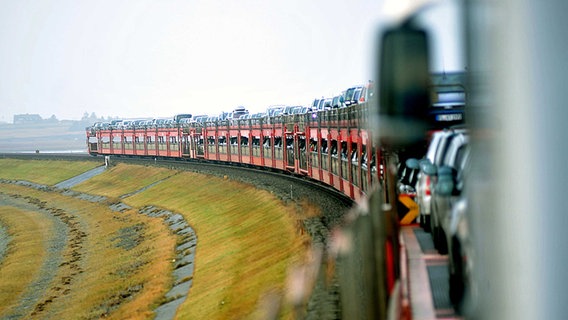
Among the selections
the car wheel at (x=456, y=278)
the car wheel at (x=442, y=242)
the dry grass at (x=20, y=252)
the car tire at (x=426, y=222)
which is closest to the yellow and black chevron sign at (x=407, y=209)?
the car tire at (x=426, y=222)

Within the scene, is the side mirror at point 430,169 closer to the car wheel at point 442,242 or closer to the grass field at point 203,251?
the car wheel at point 442,242

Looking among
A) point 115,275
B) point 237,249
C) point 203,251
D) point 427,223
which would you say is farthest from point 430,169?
point 115,275

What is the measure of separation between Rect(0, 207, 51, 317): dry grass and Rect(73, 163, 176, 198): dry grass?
818cm

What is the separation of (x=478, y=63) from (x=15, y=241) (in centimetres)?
5570

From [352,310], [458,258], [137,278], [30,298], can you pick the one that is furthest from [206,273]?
[458,258]

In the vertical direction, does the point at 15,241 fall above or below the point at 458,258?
below

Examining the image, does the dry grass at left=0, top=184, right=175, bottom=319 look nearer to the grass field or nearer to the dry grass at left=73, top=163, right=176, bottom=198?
the grass field

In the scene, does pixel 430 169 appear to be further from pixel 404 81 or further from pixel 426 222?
pixel 426 222

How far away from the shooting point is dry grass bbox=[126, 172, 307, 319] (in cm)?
2489

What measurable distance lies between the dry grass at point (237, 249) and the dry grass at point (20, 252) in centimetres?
812

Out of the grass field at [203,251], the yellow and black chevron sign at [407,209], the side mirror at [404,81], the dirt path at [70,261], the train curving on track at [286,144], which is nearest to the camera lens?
the side mirror at [404,81]

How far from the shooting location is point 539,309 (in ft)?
7.25

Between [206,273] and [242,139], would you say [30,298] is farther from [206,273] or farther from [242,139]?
[242,139]

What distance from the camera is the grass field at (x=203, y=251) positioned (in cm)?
2581
